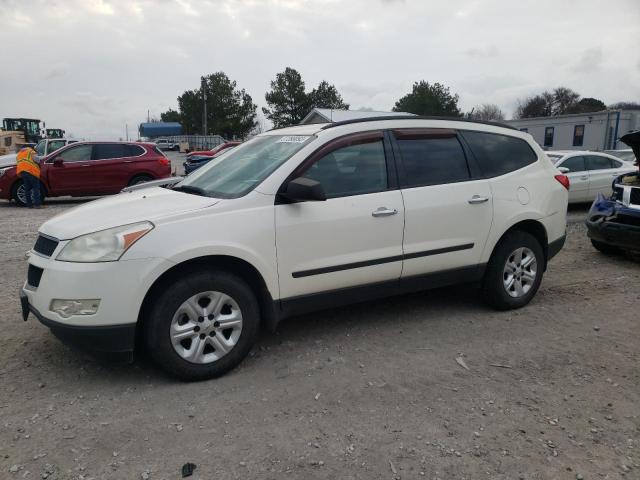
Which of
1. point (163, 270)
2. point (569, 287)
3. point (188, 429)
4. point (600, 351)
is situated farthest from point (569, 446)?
point (569, 287)

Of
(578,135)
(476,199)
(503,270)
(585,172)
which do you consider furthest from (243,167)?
(578,135)

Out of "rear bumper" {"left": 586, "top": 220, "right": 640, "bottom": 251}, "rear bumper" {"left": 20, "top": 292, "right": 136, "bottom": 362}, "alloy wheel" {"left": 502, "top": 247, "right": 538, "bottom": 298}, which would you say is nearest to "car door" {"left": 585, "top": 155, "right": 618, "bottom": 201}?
"rear bumper" {"left": 586, "top": 220, "right": 640, "bottom": 251}

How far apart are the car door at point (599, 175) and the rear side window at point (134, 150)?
11.1 metres

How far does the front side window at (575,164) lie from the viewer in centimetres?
1115

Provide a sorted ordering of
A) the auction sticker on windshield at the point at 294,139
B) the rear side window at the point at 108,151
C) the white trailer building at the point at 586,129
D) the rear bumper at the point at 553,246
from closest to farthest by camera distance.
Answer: the auction sticker on windshield at the point at 294,139, the rear bumper at the point at 553,246, the rear side window at the point at 108,151, the white trailer building at the point at 586,129

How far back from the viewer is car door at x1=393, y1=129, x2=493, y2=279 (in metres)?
4.12

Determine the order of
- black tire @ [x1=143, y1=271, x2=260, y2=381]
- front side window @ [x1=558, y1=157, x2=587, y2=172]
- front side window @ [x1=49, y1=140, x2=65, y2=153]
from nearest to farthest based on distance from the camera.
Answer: black tire @ [x1=143, y1=271, x2=260, y2=381] < front side window @ [x1=558, y1=157, x2=587, y2=172] < front side window @ [x1=49, y1=140, x2=65, y2=153]

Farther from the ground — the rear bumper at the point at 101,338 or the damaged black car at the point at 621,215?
the damaged black car at the point at 621,215

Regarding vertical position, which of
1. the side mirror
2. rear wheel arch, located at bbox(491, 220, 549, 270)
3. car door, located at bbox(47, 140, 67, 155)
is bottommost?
rear wheel arch, located at bbox(491, 220, 549, 270)

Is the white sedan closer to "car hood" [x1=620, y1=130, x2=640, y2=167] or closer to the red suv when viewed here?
"car hood" [x1=620, y1=130, x2=640, y2=167]

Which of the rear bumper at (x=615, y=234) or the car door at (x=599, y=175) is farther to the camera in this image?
the car door at (x=599, y=175)

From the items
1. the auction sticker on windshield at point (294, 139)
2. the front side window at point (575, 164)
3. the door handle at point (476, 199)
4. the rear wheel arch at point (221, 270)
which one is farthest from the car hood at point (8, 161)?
the front side window at point (575, 164)

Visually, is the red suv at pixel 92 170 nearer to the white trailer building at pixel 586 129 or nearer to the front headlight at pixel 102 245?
the front headlight at pixel 102 245

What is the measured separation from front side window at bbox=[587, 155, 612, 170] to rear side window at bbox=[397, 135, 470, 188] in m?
8.49
